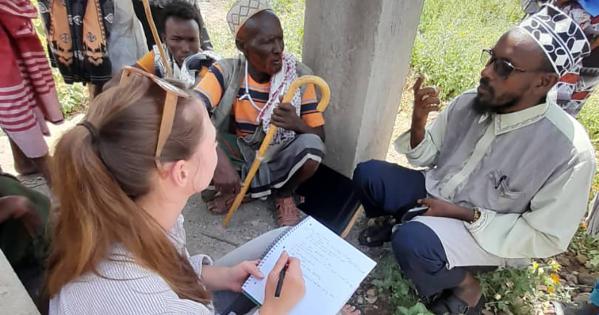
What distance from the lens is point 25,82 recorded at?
246 centimetres

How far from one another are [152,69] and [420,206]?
186cm

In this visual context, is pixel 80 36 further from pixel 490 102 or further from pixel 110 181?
pixel 490 102

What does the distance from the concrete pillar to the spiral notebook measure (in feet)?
3.30

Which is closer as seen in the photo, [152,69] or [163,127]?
[163,127]

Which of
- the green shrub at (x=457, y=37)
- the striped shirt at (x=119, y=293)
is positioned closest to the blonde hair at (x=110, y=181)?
the striped shirt at (x=119, y=293)

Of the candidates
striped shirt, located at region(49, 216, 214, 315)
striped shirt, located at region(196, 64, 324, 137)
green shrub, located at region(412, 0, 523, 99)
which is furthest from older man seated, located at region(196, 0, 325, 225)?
green shrub, located at region(412, 0, 523, 99)

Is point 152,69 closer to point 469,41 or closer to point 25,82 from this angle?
point 25,82

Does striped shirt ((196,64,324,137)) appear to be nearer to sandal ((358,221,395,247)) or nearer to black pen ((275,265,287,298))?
sandal ((358,221,395,247))

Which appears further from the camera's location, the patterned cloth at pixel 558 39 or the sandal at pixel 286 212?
the sandal at pixel 286 212

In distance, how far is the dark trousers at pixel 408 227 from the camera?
2.06 meters

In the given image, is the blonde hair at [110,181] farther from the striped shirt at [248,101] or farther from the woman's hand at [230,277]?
the striped shirt at [248,101]

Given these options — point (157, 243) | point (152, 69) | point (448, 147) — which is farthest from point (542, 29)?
point (152, 69)

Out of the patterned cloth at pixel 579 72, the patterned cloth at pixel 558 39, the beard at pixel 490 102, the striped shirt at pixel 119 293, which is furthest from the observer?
the patterned cloth at pixel 579 72

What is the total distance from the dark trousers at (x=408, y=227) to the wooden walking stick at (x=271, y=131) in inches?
20.0
